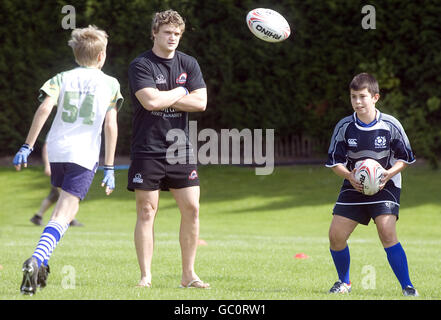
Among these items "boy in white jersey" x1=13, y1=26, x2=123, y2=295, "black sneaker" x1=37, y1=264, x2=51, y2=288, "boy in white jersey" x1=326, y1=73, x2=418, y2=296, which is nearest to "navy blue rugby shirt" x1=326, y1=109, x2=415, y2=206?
"boy in white jersey" x1=326, y1=73, x2=418, y2=296

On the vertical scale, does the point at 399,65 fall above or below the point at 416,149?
above

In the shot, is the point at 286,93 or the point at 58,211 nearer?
the point at 58,211

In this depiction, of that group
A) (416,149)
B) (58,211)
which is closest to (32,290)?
(58,211)

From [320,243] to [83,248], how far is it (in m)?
3.79

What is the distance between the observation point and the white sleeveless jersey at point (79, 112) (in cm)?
608

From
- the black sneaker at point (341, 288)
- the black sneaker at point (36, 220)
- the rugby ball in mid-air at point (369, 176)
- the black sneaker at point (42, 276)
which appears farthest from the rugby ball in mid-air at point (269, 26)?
the black sneaker at point (36, 220)

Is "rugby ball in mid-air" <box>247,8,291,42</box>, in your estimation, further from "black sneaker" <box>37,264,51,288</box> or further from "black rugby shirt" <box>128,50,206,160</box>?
"black sneaker" <box>37,264,51,288</box>

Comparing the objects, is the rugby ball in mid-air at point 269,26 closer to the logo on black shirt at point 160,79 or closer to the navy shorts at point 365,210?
the logo on black shirt at point 160,79

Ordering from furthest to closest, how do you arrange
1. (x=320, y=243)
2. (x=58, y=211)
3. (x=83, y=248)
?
(x=320, y=243) < (x=83, y=248) < (x=58, y=211)

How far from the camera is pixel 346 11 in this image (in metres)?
18.4

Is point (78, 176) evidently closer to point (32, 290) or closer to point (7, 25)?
point (32, 290)

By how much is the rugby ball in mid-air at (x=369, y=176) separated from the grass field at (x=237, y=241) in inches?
35.1

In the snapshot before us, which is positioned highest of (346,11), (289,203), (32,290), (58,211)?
(346,11)

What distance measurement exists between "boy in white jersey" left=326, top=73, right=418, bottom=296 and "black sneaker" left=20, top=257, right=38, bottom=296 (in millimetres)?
2534
